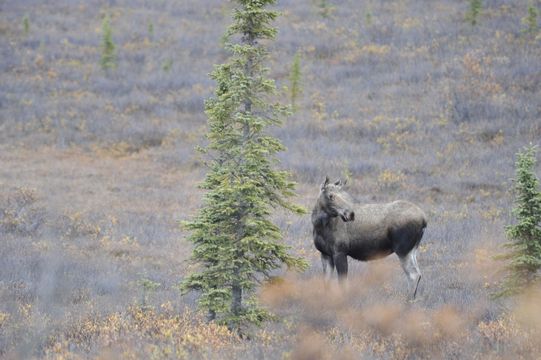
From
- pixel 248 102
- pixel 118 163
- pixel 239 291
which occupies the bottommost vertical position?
pixel 118 163

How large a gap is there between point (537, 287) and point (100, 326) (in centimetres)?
700

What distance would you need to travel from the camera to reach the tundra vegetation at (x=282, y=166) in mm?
8984

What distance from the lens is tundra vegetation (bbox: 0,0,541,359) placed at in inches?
354

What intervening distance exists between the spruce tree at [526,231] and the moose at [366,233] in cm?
167

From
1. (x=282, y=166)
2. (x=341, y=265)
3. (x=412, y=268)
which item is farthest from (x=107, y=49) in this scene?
(x=412, y=268)

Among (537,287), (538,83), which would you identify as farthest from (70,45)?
(537,287)

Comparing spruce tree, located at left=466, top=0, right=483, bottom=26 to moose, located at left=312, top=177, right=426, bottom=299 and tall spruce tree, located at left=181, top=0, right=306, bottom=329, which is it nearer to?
moose, located at left=312, top=177, right=426, bottom=299

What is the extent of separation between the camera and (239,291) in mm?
9625

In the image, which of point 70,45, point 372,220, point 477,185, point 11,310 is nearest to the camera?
point 11,310

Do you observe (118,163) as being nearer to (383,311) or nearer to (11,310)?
(11,310)

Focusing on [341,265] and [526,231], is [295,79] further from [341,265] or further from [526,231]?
[526,231]

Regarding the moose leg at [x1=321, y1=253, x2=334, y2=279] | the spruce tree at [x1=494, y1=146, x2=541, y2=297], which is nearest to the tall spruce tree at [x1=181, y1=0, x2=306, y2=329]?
the moose leg at [x1=321, y1=253, x2=334, y2=279]

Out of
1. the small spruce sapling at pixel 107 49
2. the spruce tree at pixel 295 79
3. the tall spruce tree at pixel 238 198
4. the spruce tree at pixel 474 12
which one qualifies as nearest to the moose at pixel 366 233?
A: the tall spruce tree at pixel 238 198

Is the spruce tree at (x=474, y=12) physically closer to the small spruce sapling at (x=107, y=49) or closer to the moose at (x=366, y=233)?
the small spruce sapling at (x=107, y=49)
